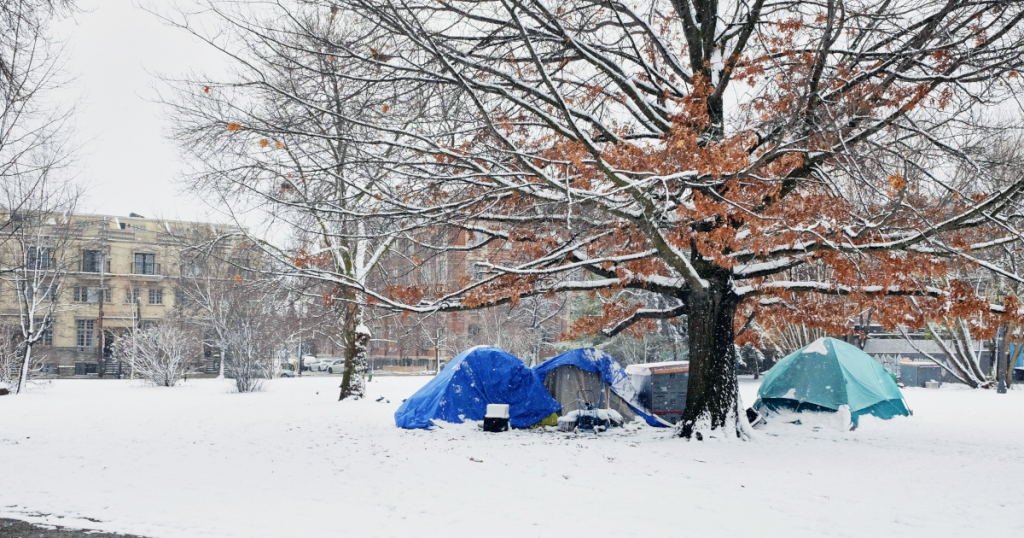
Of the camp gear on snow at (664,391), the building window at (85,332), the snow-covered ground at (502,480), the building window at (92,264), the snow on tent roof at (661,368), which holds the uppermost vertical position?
the building window at (92,264)

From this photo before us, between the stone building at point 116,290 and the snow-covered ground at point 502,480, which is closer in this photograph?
the snow-covered ground at point 502,480

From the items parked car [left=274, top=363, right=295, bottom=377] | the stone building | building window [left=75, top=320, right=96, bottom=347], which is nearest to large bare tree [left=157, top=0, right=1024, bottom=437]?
parked car [left=274, top=363, right=295, bottom=377]

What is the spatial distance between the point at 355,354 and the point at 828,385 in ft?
38.4

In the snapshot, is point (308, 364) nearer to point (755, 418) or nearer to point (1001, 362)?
point (755, 418)

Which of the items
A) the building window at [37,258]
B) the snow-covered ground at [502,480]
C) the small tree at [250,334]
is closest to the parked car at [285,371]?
the small tree at [250,334]

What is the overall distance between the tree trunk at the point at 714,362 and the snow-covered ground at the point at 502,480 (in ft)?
1.72

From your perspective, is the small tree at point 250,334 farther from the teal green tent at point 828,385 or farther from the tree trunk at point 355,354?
the teal green tent at point 828,385

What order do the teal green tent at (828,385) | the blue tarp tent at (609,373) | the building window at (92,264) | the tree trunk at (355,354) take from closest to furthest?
the teal green tent at (828,385)
the blue tarp tent at (609,373)
the tree trunk at (355,354)
the building window at (92,264)

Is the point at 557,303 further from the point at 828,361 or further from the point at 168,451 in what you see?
the point at 168,451

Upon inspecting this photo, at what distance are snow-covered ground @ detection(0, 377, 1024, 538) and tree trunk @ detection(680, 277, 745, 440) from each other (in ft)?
1.72

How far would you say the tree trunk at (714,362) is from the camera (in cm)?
1046

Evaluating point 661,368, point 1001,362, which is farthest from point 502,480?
point 1001,362

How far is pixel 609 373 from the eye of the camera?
498 inches

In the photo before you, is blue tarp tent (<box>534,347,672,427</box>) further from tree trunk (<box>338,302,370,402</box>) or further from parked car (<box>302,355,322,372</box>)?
parked car (<box>302,355,322,372</box>)
